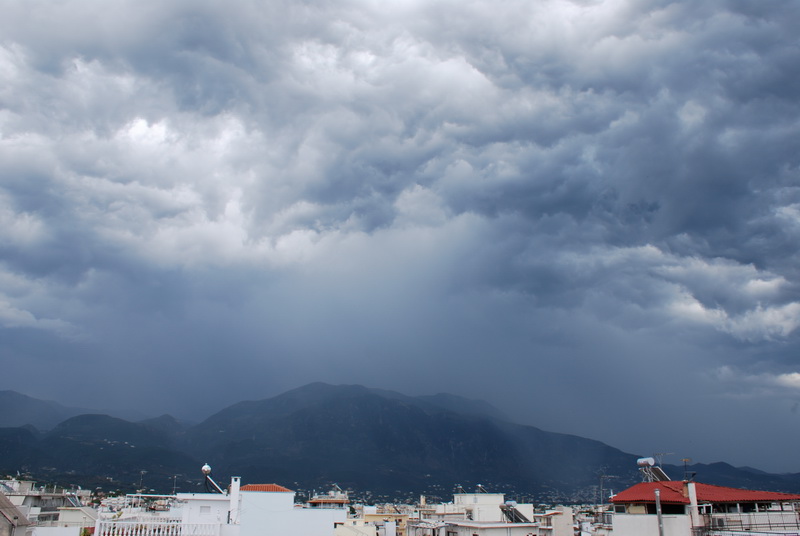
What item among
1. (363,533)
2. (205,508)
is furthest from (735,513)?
(363,533)

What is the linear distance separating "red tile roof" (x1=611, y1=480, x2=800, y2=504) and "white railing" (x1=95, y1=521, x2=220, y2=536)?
79.3 ft

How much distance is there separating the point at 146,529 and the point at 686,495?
28.0 meters

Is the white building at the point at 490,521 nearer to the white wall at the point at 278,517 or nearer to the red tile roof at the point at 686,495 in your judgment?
the red tile roof at the point at 686,495

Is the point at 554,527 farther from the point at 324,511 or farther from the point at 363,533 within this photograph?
the point at 324,511

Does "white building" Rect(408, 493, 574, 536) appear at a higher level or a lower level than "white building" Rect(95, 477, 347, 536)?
lower

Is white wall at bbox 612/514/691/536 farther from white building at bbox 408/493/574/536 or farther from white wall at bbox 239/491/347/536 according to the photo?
white building at bbox 408/493/574/536

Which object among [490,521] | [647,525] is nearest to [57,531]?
[647,525]

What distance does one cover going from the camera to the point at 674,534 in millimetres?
31719

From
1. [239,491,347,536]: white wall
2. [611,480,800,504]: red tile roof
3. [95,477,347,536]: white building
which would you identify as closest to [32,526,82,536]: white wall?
[95,477,347,536]: white building

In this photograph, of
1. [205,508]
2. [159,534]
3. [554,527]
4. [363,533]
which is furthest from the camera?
[554,527]

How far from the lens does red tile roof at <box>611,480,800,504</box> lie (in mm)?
32812

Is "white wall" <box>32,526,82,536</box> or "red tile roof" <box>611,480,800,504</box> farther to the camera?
"white wall" <box>32,526,82,536</box>

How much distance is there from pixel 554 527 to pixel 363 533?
2323cm

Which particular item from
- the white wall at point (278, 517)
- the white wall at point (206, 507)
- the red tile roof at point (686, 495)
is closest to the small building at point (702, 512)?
the red tile roof at point (686, 495)
